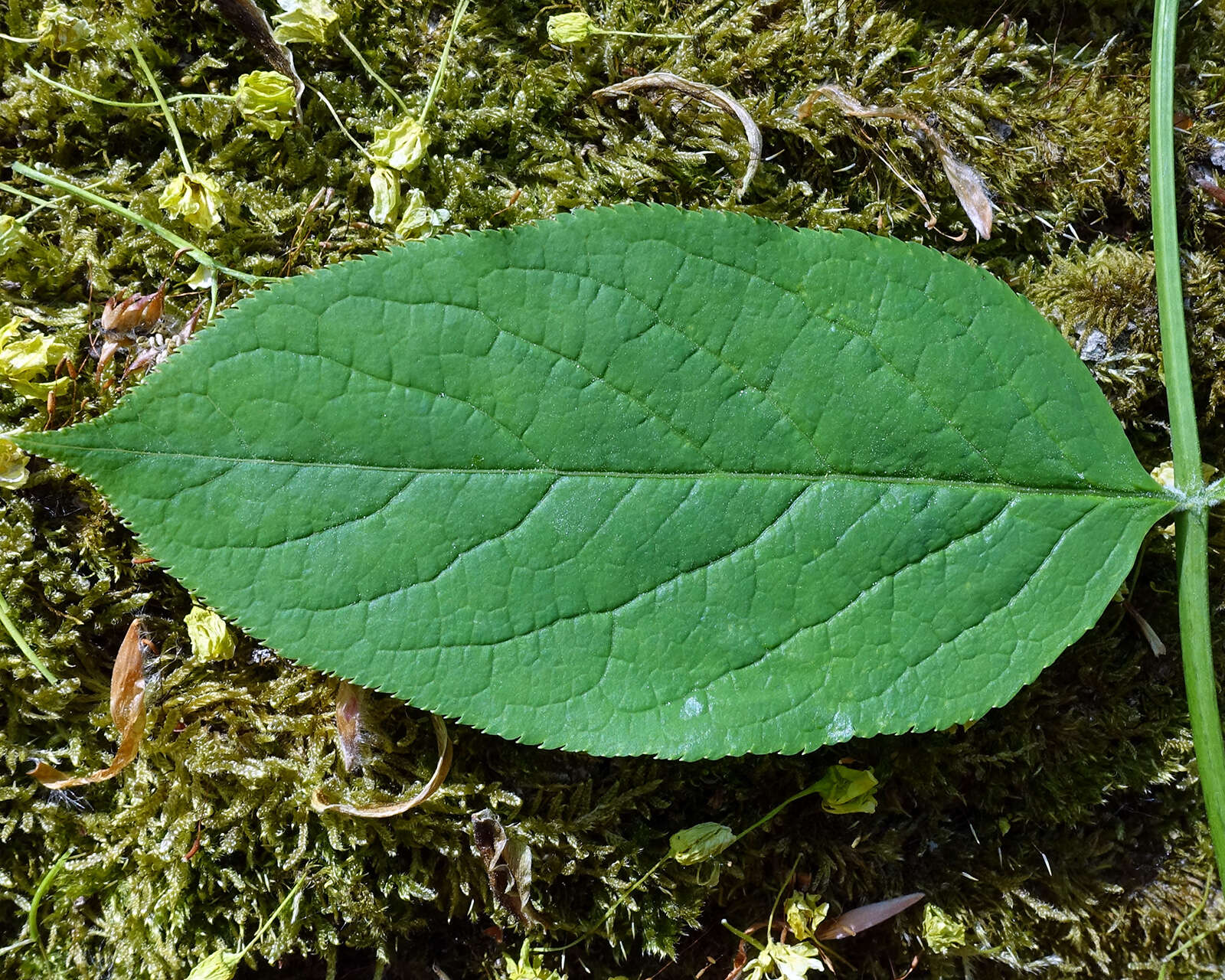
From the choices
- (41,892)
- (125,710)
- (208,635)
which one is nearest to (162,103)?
(208,635)

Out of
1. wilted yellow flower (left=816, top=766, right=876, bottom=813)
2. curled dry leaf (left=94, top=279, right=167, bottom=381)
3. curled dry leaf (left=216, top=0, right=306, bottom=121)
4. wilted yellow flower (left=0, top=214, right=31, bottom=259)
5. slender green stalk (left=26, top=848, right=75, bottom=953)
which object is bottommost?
slender green stalk (left=26, top=848, right=75, bottom=953)

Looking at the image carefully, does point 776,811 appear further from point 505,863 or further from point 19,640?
point 19,640

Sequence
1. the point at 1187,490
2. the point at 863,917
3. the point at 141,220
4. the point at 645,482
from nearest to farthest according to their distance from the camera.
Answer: the point at 645,482 → the point at 1187,490 → the point at 141,220 → the point at 863,917

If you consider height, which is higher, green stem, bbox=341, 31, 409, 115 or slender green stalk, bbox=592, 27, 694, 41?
slender green stalk, bbox=592, 27, 694, 41

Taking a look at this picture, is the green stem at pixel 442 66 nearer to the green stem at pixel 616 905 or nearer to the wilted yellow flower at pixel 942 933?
the green stem at pixel 616 905

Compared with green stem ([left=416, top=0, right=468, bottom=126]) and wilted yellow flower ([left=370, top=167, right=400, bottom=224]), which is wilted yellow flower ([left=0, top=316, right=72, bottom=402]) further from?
green stem ([left=416, top=0, right=468, bottom=126])

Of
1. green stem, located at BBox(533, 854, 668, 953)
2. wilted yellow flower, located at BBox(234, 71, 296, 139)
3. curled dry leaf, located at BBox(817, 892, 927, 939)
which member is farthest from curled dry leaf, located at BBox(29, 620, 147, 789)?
curled dry leaf, located at BBox(817, 892, 927, 939)

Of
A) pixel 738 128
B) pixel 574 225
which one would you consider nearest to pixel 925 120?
pixel 738 128
